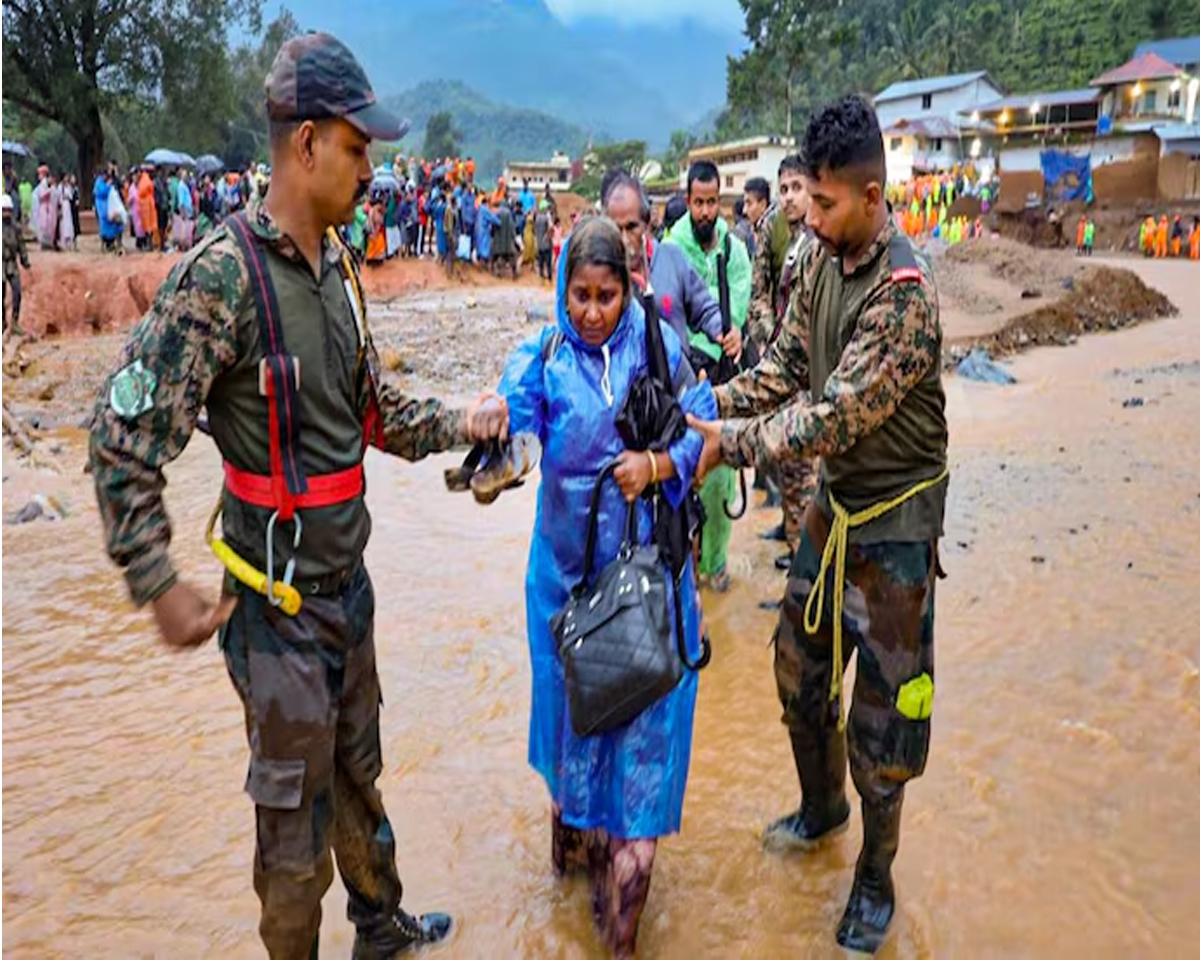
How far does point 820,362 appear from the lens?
3.02 meters

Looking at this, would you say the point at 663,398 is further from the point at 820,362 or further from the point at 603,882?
the point at 603,882

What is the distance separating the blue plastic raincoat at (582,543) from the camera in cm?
279

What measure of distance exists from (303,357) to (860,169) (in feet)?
5.14

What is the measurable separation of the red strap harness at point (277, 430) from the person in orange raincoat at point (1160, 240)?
35.2m

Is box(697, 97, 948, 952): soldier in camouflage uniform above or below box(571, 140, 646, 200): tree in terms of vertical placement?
below

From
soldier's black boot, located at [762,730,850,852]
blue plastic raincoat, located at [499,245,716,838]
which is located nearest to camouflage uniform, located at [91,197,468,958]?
blue plastic raincoat, located at [499,245,716,838]

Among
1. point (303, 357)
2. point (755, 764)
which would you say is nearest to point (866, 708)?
point (755, 764)

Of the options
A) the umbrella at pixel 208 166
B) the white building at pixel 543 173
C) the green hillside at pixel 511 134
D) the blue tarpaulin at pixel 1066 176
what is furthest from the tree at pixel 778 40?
the green hillside at pixel 511 134

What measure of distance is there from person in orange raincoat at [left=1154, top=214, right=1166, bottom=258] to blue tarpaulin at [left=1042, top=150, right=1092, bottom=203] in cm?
512

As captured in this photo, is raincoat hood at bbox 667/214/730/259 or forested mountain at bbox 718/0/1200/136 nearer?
raincoat hood at bbox 667/214/730/259

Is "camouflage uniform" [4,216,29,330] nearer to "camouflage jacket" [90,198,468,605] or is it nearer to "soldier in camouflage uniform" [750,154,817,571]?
"soldier in camouflage uniform" [750,154,817,571]

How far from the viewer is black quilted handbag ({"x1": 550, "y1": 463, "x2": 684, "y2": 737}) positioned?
2.60 metres

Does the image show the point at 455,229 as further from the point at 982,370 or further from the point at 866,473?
the point at 866,473

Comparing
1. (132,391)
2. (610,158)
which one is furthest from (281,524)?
(610,158)
